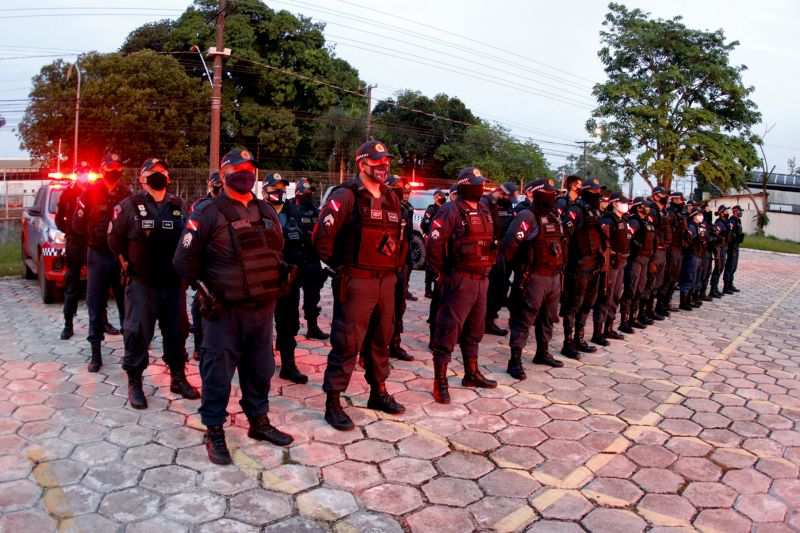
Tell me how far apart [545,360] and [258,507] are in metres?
3.78

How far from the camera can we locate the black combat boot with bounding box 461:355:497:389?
5453mm

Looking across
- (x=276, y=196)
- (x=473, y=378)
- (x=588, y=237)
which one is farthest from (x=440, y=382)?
(x=588, y=237)

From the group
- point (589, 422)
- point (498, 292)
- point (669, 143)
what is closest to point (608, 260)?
point (498, 292)

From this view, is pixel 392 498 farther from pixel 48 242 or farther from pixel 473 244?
pixel 48 242

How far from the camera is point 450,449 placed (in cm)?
416

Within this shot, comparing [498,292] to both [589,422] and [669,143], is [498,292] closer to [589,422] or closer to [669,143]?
[589,422]

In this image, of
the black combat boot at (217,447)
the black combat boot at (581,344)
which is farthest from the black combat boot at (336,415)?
the black combat boot at (581,344)

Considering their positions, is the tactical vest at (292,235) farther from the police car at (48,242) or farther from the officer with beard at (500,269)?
the police car at (48,242)

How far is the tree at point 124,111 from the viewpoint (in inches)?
1145

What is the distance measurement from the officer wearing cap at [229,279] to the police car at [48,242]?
183 inches

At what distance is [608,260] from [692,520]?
398 centimetres

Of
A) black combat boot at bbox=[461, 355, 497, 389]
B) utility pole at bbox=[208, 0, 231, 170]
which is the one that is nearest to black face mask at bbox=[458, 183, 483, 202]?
black combat boot at bbox=[461, 355, 497, 389]

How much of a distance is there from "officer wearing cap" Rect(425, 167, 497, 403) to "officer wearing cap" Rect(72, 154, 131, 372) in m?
3.03

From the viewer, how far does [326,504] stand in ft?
11.1
